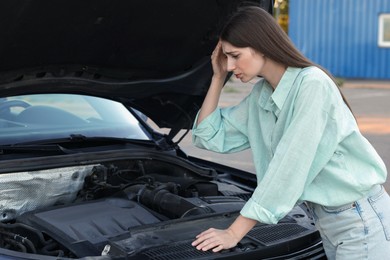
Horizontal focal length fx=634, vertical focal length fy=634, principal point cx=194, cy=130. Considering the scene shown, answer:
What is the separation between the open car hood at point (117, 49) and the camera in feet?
10.7

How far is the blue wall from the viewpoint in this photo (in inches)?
801

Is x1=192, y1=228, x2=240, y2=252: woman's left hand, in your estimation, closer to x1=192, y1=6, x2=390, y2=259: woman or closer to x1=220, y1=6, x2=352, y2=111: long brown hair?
x1=192, y1=6, x2=390, y2=259: woman

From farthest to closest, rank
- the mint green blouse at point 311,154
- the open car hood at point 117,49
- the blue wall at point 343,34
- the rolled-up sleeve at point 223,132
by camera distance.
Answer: the blue wall at point 343,34
the open car hood at point 117,49
the rolled-up sleeve at point 223,132
the mint green blouse at point 311,154

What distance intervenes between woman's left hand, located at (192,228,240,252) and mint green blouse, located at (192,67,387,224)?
17 centimetres

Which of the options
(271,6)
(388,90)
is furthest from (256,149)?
(388,90)

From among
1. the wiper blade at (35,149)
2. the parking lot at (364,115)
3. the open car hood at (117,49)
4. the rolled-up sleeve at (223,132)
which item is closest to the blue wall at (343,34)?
the parking lot at (364,115)

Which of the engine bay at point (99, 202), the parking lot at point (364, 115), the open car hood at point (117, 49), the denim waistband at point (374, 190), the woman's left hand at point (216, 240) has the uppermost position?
the open car hood at point (117, 49)

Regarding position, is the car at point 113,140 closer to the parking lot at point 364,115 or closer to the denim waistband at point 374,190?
the denim waistband at point 374,190

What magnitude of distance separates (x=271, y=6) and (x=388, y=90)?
15.2 m

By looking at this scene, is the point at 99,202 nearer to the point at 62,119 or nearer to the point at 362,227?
the point at 62,119

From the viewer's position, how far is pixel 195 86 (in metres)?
3.98

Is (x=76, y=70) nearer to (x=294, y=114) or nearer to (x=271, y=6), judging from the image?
(x=271, y=6)

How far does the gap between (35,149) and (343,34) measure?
60.0 feet

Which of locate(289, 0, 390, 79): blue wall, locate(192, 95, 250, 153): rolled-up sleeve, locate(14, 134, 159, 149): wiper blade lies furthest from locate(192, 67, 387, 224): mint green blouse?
locate(289, 0, 390, 79): blue wall
